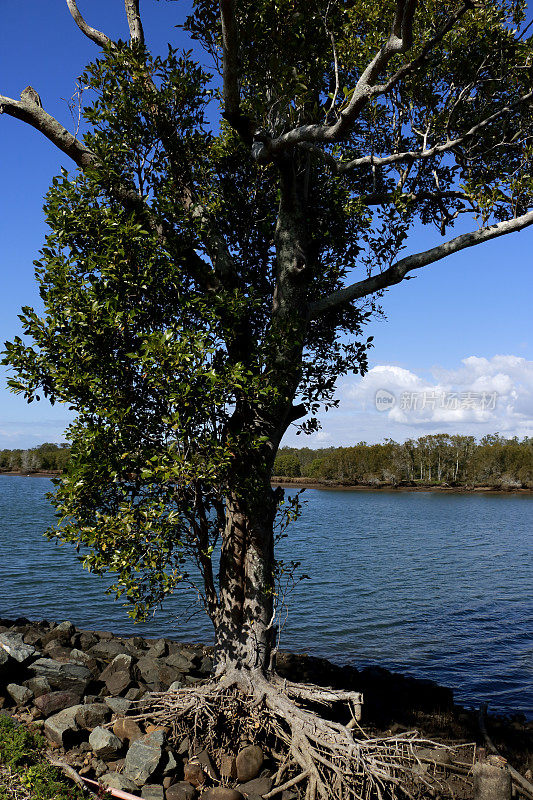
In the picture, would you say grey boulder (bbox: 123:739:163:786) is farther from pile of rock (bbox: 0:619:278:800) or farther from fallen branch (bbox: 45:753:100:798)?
fallen branch (bbox: 45:753:100:798)

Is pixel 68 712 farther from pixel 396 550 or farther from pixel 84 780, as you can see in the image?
pixel 396 550

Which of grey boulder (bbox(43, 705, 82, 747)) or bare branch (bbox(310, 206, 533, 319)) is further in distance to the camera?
bare branch (bbox(310, 206, 533, 319))

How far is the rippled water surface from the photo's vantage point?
57.3 ft

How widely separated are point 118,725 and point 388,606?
17.1 m

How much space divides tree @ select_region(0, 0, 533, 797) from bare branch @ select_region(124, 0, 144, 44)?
1.3 inches

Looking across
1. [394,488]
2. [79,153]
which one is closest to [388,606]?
[79,153]

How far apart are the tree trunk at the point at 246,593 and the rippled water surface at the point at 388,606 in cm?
557

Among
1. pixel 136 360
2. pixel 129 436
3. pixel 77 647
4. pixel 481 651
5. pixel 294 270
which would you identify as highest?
pixel 294 270

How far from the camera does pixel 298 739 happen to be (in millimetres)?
8555

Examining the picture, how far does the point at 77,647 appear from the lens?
14.9 meters

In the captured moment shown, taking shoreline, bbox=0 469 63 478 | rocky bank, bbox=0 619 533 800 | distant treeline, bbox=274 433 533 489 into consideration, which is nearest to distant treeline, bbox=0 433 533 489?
distant treeline, bbox=274 433 533 489

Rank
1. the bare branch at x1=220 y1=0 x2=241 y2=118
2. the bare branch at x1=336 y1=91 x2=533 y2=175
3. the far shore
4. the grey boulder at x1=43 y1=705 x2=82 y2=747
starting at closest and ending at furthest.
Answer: the bare branch at x1=220 y1=0 x2=241 y2=118 → the grey boulder at x1=43 y1=705 x2=82 y2=747 → the bare branch at x1=336 y1=91 x2=533 y2=175 → the far shore

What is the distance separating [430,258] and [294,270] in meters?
2.38

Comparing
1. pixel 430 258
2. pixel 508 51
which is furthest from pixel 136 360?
pixel 508 51
